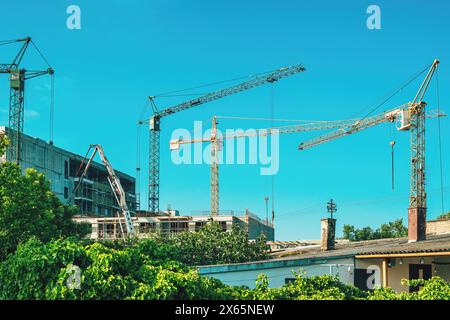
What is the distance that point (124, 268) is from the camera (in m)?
16.6

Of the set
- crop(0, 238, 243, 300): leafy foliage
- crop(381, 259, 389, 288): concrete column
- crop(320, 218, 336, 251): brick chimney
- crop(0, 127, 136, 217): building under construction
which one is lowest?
crop(381, 259, 389, 288): concrete column

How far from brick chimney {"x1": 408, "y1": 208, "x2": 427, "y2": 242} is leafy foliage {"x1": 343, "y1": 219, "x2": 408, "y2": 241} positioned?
2771 inches

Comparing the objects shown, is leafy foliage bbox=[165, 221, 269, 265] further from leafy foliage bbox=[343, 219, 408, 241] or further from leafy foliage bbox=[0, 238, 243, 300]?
leafy foliage bbox=[343, 219, 408, 241]

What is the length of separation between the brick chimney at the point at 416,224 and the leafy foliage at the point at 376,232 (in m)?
70.4

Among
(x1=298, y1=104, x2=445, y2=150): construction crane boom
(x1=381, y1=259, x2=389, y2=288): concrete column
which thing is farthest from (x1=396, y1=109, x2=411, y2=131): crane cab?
(x1=381, y1=259, x2=389, y2=288): concrete column

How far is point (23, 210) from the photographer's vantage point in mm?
36938

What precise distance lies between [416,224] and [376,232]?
73.7 metres

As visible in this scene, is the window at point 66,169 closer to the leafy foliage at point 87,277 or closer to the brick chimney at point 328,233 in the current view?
the brick chimney at point 328,233

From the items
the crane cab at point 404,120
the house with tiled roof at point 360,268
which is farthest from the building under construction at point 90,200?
the house with tiled roof at point 360,268

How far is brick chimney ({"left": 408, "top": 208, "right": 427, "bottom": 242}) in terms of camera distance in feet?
124

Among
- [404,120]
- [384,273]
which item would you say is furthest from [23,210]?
[404,120]

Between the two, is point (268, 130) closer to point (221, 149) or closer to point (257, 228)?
point (221, 149)

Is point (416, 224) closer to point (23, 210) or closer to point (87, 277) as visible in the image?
point (23, 210)

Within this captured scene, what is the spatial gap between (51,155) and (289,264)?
7490 centimetres
